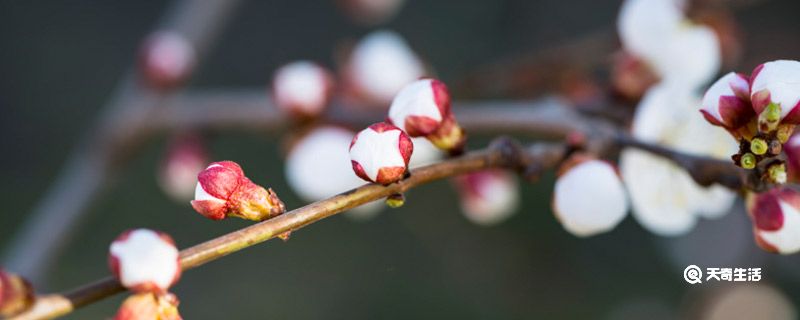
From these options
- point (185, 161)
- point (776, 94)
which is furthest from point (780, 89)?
point (185, 161)

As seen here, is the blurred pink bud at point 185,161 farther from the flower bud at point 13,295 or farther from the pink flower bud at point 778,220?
the pink flower bud at point 778,220

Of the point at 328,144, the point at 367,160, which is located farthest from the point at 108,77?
the point at 367,160

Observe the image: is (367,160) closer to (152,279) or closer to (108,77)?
(152,279)

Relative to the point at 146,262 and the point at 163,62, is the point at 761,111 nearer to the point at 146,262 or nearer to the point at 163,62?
the point at 146,262

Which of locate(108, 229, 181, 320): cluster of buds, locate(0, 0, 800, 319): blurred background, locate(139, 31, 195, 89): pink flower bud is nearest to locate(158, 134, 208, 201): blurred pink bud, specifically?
locate(139, 31, 195, 89): pink flower bud

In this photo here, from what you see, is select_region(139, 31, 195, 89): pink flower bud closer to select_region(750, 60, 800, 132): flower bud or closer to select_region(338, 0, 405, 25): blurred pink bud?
select_region(338, 0, 405, 25): blurred pink bud

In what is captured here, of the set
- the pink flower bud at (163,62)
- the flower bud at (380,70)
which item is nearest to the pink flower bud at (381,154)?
the flower bud at (380,70)
